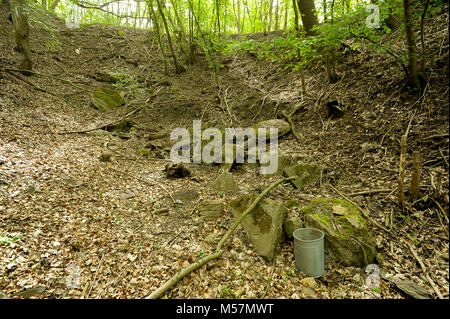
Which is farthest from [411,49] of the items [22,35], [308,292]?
[22,35]

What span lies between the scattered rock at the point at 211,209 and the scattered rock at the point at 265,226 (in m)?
0.73

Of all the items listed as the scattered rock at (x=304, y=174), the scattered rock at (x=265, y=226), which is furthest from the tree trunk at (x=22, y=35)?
the scattered rock at (x=304, y=174)

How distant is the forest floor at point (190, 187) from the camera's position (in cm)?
334

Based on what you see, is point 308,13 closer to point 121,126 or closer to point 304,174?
point 304,174

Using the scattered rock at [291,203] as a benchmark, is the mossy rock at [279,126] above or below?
above

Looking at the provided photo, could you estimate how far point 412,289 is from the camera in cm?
289

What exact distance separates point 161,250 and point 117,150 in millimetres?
4951

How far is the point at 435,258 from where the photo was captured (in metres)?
3.02

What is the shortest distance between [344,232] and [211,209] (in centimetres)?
270

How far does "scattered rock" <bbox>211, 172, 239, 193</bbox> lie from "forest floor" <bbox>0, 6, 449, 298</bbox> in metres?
0.23

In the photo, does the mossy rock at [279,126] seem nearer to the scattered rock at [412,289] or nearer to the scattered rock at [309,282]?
the scattered rock at [309,282]

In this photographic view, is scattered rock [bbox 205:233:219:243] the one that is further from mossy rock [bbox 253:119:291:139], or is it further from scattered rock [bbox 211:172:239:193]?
mossy rock [bbox 253:119:291:139]
